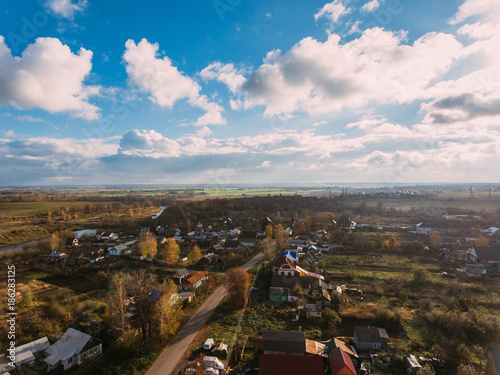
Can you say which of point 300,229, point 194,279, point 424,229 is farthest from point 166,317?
point 424,229

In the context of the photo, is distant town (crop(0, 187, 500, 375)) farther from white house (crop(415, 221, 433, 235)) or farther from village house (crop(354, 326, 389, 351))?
white house (crop(415, 221, 433, 235))

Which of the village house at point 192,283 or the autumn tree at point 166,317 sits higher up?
the autumn tree at point 166,317

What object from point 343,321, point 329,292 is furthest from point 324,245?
point 343,321

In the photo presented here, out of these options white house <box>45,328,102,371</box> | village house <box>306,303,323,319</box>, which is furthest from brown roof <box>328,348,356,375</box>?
white house <box>45,328,102,371</box>

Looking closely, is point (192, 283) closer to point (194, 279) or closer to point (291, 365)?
point (194, 279)

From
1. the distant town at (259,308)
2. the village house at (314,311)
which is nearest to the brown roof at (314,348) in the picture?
the distant town at (259,308)

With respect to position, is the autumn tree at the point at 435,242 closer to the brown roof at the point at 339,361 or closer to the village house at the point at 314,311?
the village house at the point at 314,311
